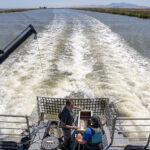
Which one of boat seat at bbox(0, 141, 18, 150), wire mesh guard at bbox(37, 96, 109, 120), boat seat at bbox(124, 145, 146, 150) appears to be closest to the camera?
boat seat at bbox(124, 145, 146, 150)

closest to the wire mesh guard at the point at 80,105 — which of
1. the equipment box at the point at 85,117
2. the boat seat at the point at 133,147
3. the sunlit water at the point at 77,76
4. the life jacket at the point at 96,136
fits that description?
the equipment box at the point at 85,117

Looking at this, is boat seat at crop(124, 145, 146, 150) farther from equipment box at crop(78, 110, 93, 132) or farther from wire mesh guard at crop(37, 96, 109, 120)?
wire mesh guard at crop(37, 96, 109, 120)

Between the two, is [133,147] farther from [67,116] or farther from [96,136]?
[67,116]

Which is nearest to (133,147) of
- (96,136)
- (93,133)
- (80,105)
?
(96,136)

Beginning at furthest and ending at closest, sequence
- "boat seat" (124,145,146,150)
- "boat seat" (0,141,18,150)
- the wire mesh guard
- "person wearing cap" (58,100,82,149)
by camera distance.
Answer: the wire mesh guard, "boat seat" (0,141,18,150), "boat seat" (124,145,146,150), "person wearing cap" (58,100,82,149)

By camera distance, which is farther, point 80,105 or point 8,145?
point 80,105

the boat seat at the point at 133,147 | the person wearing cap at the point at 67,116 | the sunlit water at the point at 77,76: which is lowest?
the sunlit water at the point at 77,76

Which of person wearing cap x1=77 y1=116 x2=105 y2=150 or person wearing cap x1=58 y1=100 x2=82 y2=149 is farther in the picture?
person wearing cap x1=58 y1=100 x2=82 y2=149

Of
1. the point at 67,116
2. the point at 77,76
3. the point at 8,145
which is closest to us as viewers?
the point at 67,116

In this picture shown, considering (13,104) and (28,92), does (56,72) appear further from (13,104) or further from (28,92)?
(13,104)

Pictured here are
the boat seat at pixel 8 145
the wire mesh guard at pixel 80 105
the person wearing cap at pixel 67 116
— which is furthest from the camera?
the wire mesh guard at pixel 80 105

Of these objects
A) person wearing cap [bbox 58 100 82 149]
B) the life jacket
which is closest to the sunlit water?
person wearing cap [bbox 58 100 82 149]

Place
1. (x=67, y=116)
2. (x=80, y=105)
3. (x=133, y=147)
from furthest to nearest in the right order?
(x=80, y=105) → (x=133, y=147) → (x=67, y=116)

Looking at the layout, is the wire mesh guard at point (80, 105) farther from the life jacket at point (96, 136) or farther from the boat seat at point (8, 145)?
the life jacket at point (96, 136)
